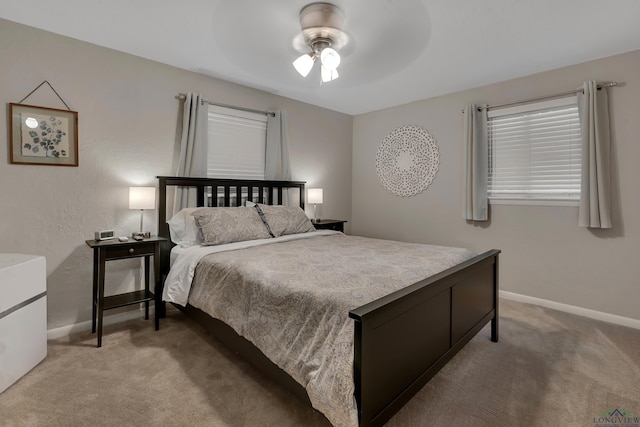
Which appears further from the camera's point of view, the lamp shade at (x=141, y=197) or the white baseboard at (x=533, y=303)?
the lamp shade at (x=141, y=197)

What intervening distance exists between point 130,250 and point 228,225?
2.64 feet

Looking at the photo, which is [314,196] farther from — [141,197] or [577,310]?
[577,310]

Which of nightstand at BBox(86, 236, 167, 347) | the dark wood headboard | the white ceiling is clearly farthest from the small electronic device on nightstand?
the white ceiling

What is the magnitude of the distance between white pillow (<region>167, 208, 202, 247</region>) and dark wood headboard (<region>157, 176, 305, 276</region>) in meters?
0.10

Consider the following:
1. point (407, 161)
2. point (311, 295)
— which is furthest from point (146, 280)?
point (407, 161)

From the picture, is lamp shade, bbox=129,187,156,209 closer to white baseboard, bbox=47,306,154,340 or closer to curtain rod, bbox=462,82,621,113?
white baseboard, bbox=47,306,154,340

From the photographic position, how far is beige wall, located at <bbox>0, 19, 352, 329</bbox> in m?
2.40

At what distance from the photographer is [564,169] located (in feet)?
10.4

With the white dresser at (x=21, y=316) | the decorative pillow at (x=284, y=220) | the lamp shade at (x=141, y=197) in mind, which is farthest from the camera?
the decorative pillow at (x=284, y=220)

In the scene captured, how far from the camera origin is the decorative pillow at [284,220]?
10.7 ft

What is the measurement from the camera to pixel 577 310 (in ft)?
10.2

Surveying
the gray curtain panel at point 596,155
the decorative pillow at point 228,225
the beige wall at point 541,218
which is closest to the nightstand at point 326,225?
the beige wall at point 541,218

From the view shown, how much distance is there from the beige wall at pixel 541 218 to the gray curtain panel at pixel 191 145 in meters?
2.62

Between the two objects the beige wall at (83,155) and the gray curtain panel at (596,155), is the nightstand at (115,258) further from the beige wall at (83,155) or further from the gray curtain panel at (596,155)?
the gray curtain panel at (596,155)
